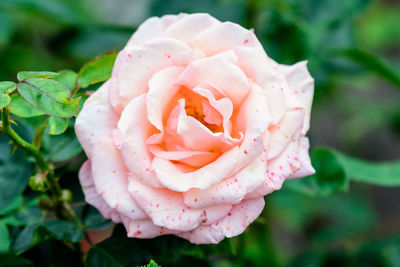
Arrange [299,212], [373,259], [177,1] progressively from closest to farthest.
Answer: [373,259] < [177,1] < [299,212]

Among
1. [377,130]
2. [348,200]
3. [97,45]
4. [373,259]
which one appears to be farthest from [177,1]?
[377,130]

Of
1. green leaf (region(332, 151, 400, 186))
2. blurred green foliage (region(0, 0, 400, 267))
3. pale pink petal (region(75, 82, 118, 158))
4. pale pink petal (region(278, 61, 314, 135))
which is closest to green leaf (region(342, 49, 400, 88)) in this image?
blurred green foliage (region(0, 0, 400, 267))

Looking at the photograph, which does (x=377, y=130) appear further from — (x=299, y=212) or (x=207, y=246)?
(x=207, y=246)

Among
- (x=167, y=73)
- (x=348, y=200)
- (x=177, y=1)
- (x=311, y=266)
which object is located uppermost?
(x=167, y=73)

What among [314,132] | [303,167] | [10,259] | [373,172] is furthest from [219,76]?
[314,132]

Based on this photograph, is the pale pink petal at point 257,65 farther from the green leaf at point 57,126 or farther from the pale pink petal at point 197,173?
the green leaf at point 57,126

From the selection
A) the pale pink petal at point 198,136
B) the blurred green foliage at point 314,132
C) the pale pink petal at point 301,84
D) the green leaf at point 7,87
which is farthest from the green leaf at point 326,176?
the green leaf at point 7,87

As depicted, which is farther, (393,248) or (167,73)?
(393,248)
